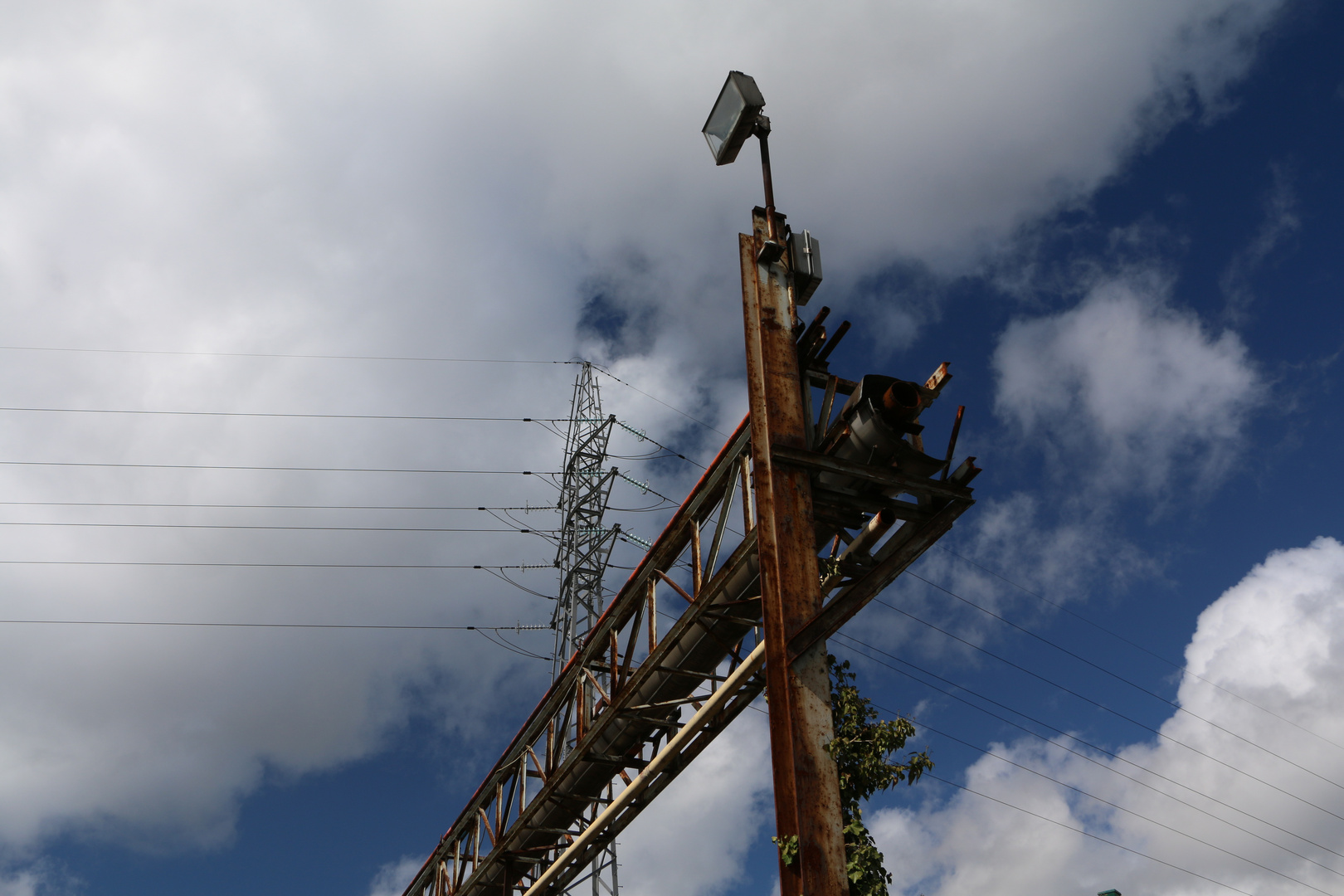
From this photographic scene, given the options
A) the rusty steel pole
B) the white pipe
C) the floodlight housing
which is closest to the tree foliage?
the rusty steel pole

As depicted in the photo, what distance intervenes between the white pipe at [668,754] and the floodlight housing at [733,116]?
446cm

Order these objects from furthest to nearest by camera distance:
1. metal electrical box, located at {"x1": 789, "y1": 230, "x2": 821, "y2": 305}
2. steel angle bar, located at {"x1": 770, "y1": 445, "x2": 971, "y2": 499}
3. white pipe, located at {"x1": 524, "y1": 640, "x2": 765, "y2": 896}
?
white pipe, located at {"x1": 524, "y1": 640, "x2": 765, "y2": 896}, metal electrical box, located at {"x1": 789, "y1": 230, "x2": 821, "y2": 305}, steel angle bar, located at {"x1": 770, "y1": 445, "x2": 971, "y2": 499}

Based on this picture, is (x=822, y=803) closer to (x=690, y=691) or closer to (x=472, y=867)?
(x=690, y=691)

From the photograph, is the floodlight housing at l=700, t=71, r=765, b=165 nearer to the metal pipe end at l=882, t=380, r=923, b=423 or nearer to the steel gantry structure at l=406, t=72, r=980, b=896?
the steel gantry structure at l=406, t=72, r=980, b=896

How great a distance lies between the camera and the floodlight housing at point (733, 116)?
7.45 m

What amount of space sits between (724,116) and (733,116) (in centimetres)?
13

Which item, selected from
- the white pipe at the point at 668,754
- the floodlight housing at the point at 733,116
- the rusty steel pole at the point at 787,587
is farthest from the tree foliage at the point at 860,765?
the floodlight housing at the point at 733,116

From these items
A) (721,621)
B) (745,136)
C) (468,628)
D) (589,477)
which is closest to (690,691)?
(721,621)

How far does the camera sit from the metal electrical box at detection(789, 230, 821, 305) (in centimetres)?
740

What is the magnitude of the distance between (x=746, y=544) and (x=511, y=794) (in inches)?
335

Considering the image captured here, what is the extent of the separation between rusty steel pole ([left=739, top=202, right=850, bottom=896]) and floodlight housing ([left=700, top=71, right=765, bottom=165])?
648 millimetres

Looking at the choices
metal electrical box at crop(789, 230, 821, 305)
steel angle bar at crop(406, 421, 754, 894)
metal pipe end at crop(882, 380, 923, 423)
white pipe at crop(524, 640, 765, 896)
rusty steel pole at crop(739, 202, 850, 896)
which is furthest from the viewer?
steel angle bar at crop(406, 421, 754, 894)

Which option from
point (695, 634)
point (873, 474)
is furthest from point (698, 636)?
point (873, 474)

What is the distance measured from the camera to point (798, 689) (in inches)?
219
